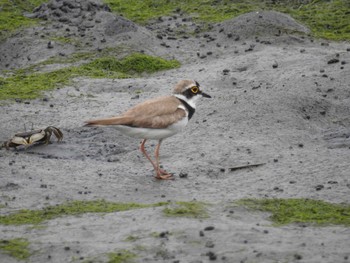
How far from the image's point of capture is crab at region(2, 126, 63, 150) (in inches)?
418

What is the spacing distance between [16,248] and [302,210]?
10.2 feet

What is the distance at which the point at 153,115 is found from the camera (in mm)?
9680

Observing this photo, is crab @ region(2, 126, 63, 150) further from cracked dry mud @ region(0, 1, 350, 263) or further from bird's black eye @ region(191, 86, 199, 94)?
bird's black eye @ region(191, 86, 199, 94)

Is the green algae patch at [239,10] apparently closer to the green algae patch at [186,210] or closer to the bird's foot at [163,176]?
the bird's foot at [163,176]

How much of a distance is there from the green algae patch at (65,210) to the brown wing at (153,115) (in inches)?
46.3

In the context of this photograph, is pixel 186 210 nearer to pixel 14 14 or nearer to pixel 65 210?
pixel 65 210

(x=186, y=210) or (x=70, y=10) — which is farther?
(x=70, y=10)

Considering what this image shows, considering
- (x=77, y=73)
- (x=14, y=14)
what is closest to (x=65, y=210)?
(x=77, y=73)

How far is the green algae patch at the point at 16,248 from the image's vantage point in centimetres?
735

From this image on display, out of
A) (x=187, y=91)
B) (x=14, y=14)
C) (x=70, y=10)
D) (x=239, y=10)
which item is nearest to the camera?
(x=187, y=91)

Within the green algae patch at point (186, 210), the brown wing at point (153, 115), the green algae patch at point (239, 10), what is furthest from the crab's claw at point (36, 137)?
the green algae patch at point (239, 10)

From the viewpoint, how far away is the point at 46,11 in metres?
17.4

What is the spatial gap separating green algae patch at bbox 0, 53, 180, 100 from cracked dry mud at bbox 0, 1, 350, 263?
0.32m

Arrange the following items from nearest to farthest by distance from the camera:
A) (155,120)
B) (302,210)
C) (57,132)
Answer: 1. (302,210)
2. (155,120)
3. (57,132)
